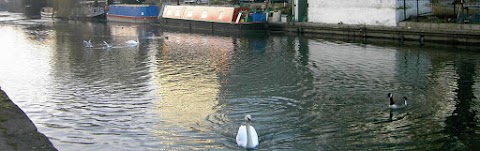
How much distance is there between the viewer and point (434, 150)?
11.1 meters

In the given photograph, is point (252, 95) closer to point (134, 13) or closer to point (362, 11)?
point (362, 11)

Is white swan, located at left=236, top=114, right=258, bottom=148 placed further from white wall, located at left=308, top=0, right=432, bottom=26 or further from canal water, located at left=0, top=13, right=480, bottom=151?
white wall, located at left=308, top=0, right=432, bottom=26

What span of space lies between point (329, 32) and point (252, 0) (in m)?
16.6

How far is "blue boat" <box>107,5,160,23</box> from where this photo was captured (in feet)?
175

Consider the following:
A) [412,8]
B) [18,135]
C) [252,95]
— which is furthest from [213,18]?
[18,135]

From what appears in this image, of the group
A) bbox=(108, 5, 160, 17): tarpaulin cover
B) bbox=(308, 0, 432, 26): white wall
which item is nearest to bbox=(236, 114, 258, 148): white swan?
bbox=(308, 0, 432, 26): white wall

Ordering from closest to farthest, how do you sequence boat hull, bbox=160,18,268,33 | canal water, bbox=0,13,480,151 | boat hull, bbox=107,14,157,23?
canal water, bbox=0,13,480,151 < boat hull, bbox=160,18,268,33 < boat hull, bbox=107,14,157,23

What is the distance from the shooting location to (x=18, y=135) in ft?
33.6

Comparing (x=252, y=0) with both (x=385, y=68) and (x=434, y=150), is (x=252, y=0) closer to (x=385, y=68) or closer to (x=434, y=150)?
(x=385, y=68)

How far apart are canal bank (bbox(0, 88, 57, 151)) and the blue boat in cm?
4152

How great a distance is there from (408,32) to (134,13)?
31.6m

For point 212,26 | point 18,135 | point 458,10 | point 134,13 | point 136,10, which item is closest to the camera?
point 18,135

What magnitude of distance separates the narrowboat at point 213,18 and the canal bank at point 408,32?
3.97m

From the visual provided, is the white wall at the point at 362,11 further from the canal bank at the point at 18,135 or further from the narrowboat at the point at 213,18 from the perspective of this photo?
the canal bank at the point at 18,135
